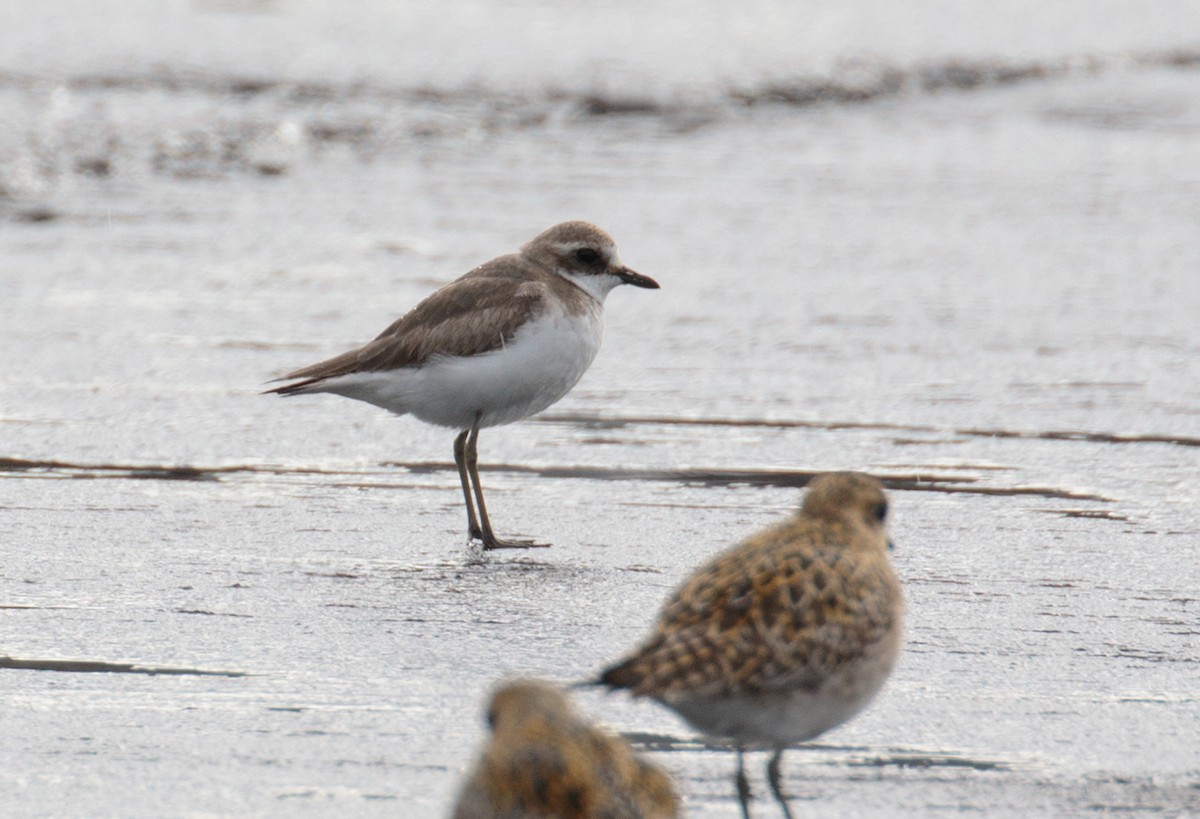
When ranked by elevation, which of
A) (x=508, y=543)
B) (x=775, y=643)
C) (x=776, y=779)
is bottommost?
(x=508, y=543)

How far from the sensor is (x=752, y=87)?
2020 cm

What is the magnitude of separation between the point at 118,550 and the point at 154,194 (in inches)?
315

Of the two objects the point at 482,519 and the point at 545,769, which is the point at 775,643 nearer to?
the point at 545,769

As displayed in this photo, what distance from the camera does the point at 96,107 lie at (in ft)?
55.5

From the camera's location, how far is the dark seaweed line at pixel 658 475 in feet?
24.2

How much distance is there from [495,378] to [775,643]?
3.11 metres

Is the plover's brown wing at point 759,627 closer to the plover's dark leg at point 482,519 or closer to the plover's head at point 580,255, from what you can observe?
the plover's dark leg at point 482,519

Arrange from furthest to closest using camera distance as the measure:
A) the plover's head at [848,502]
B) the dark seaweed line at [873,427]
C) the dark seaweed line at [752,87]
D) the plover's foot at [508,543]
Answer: the dark seaweed line at [752,87], the dark seaweed line at [873,427], the plover's foot at [508,543], the plover's head at [848,502]

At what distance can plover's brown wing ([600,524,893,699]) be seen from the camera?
392 centimetres

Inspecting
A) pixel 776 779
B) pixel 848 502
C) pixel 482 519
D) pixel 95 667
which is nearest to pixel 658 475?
pixel 482 519

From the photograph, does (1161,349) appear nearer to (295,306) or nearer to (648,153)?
(295,306)

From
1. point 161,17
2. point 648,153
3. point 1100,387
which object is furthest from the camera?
point 161,17

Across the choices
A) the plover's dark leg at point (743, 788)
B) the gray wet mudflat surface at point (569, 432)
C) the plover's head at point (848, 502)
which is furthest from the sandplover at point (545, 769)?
the plover's head at point (848, 502)

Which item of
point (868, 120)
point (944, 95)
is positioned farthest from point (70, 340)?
point (944, 95)
